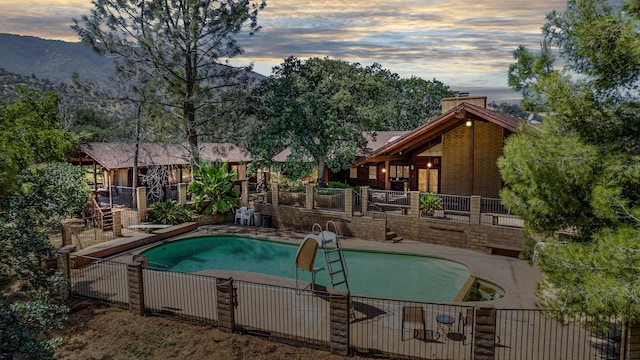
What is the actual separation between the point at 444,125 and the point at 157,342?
53.1 feet

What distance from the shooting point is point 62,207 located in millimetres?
6754

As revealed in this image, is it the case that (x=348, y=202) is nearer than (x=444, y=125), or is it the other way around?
(x=348, y=202)

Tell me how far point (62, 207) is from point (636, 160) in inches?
361

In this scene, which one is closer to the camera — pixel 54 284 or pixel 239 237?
pixel 54 284

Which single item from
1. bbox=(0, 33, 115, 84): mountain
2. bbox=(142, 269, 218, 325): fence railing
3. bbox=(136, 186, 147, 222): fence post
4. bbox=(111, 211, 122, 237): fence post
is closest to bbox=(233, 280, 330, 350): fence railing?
bbox=(142, 269, 218, 325): fence railing

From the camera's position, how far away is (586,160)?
6.09 metres

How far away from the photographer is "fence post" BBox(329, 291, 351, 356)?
7.83 m

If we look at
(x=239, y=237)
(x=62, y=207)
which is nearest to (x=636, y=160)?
(x=62, y=207)

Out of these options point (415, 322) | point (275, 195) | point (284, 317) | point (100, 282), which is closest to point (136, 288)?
point (100, 282)

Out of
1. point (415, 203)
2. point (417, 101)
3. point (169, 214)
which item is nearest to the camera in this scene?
point (415, 203)

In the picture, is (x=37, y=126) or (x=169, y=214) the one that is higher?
(x=37, y=126)

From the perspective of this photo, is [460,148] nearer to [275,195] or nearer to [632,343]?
[275,195]

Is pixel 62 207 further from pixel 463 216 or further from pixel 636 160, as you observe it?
pixel 463 216

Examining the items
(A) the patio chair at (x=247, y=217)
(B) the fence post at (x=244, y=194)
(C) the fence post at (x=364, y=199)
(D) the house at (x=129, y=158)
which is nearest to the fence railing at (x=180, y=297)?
(C) the fence post at (x=364, y=199)
